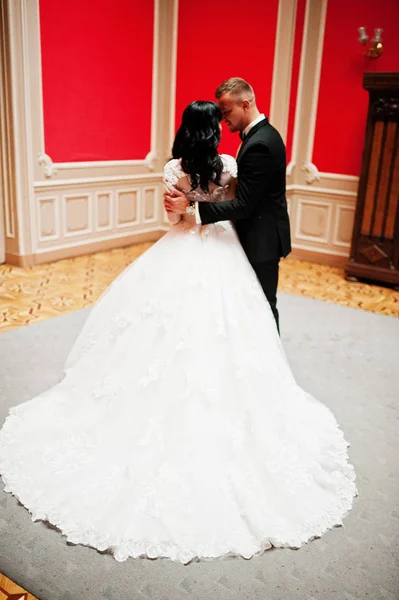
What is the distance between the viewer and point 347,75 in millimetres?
5824

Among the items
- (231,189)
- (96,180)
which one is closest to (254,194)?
(231,189)

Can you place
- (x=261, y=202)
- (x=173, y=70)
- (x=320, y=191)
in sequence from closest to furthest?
(x=261, y=202) < (x=320, y=191) < (x=173, y=70)

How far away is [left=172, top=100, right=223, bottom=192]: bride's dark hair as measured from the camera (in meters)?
2.23

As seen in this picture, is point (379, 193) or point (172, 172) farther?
point (379, 193)

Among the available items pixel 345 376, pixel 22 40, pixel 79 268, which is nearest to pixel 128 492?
pixel 345 376

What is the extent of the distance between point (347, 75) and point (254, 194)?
13.2 feet

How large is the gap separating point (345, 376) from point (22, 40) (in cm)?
405

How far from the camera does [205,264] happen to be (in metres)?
2.43

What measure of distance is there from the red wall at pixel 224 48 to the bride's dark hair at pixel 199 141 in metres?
4.11

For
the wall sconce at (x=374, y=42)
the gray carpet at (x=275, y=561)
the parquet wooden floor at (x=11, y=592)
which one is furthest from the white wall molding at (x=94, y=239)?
the parquet wooden floor at (x=11, y=592)

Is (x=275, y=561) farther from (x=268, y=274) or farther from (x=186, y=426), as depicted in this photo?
(x=268, y=274)

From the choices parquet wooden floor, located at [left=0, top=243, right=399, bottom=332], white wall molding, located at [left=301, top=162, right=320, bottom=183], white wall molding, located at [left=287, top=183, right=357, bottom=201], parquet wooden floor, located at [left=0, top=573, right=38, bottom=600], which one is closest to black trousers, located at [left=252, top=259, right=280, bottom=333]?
parquet wooden floor, located at [left=0, top=573, right=38, bottom=600]

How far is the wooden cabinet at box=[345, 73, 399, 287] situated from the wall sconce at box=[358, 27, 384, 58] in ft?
2.25

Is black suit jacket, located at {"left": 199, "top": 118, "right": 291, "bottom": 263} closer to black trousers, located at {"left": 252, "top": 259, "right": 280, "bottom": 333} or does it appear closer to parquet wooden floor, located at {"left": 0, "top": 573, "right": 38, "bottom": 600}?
black trousers, located at {"left": 252, "top": 259, "right": 280, "bottom": 333}
